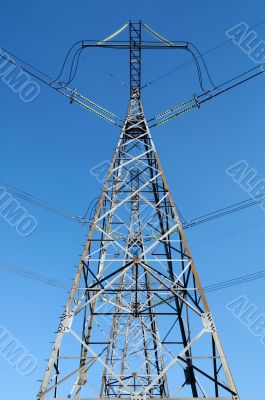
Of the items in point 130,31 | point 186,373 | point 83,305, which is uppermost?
point 130,31

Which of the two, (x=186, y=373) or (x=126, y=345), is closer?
(x=186, y=373)

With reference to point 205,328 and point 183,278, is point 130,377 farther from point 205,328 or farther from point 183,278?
point 205,328

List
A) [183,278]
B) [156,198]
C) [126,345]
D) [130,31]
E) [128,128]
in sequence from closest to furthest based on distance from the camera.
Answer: [183,278], [156,198], [128,128], [130,31], [126,345]

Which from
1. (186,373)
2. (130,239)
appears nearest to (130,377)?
(130,239)

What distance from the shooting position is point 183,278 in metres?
9.50

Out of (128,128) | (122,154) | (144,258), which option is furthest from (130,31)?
(144,258)

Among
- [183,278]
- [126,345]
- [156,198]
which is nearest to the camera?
[183,278]

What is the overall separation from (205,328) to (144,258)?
2.68m

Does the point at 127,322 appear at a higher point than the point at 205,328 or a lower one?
higher

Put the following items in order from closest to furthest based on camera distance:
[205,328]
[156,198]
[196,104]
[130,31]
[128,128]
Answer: [205,328]
[156,198]
[196,104]
[128,128]
[130,31]

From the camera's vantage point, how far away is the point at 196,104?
44.8 feet

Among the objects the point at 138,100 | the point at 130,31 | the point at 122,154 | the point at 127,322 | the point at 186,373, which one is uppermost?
the point at 130,31

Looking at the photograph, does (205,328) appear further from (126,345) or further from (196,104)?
(126,345)

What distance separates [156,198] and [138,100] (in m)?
7.64
